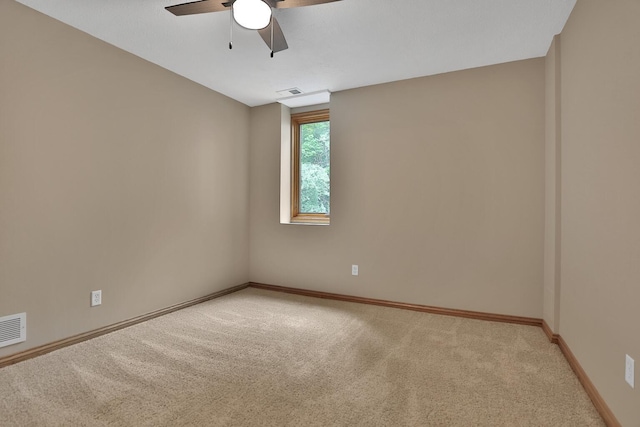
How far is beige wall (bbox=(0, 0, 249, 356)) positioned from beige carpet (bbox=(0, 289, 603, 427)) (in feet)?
1.36

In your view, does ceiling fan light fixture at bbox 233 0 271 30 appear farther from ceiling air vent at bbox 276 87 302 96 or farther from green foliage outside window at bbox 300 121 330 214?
green foliage outside window at bbox 300 121 330 214

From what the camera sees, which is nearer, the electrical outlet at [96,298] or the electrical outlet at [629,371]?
the electrical outlet at [629,371]

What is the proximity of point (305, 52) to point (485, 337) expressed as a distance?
2820mm

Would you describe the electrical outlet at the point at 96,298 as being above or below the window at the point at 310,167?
below

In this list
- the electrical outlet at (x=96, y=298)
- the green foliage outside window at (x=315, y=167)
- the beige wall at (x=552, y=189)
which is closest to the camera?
the beige wall at (x=552, y=189)

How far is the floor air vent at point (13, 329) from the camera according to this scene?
206 centimetres

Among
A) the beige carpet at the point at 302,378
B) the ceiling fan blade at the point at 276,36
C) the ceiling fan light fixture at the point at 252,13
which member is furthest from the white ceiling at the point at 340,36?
the beige carpet at the point at 302,378

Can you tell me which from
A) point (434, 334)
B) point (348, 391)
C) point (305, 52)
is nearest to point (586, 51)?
point (305, 52)

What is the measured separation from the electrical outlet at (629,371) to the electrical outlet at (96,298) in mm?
3356

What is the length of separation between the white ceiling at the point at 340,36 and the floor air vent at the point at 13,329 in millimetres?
2094

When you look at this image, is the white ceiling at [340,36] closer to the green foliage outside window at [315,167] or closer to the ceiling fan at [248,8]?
the ceiling fan at [248,8]

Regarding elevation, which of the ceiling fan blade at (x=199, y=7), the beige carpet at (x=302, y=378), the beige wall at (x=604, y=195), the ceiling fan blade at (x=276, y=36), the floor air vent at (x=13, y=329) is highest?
the ceiling fan blade at (x=199, y=7)

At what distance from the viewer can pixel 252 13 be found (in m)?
1.76

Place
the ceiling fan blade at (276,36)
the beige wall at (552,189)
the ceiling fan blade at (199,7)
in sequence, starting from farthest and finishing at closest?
→ the beige wall at (552,189) → the ceiling fan blade at (276,36) → the ceiling fan blade at (199,7)
